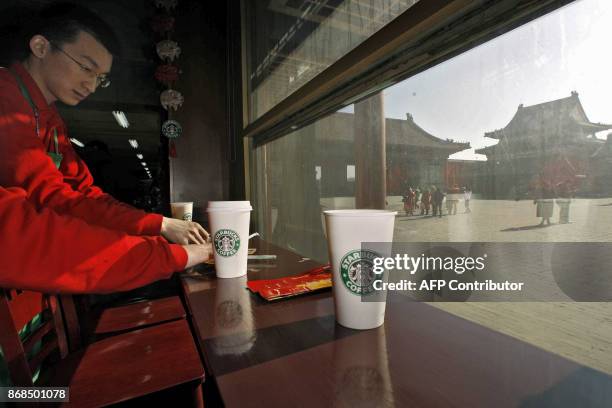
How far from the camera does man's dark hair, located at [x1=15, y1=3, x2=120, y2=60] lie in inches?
55.9

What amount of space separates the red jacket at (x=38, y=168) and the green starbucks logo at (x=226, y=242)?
0.49 meters

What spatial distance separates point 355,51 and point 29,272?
3.61ft

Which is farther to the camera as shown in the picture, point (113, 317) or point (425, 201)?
point (113, 317)

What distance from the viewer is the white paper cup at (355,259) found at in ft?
1.65

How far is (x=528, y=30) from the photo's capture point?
0.72 metres

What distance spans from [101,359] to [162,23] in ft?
9.61

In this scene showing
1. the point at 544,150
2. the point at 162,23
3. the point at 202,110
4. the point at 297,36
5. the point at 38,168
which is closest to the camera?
the point at 544,150

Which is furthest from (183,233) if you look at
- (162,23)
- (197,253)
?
(162,23)

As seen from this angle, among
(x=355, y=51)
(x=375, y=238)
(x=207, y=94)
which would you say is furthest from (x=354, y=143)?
(x=207, y=94)

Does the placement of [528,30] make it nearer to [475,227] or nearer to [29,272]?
[475,227]

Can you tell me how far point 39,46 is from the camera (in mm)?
1419

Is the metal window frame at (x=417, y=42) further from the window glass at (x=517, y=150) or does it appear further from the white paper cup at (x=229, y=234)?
the white paper cup at (x=229, y=234)

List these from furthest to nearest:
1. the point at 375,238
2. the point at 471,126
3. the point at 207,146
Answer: the point at 207,146 → the point at 471,126 → the point at 375,238

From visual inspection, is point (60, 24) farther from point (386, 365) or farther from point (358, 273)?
point (386, 365)
